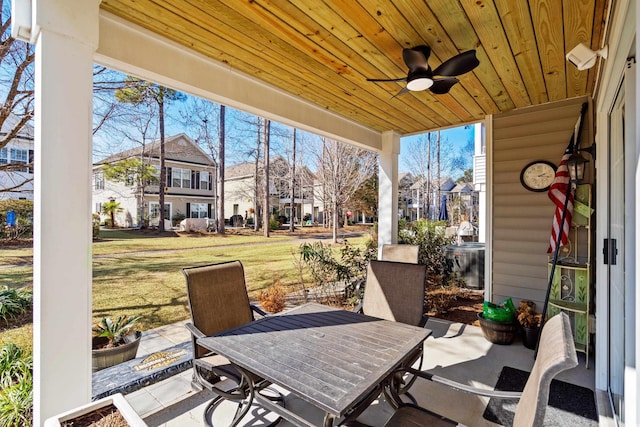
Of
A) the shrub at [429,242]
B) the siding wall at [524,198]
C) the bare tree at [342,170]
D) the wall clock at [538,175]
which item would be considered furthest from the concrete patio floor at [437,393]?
the bare tree at [342,170]

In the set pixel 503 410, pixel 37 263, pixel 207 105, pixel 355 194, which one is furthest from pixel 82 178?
pixel 355 194

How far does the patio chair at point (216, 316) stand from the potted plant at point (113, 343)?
1227 millimetres

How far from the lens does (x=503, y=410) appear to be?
2262 millimetres

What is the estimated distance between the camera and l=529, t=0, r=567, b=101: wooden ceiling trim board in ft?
6.49

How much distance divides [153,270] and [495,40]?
679 cm

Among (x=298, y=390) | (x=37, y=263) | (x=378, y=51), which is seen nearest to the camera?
(x=298, y=390)

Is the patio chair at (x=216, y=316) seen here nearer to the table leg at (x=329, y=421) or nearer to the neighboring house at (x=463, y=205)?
the table leg at (x=329, y=421)

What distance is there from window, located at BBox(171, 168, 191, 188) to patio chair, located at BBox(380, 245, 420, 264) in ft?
42.2

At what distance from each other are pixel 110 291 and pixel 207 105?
5.63 m

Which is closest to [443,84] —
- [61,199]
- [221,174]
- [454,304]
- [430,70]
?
[430,70]

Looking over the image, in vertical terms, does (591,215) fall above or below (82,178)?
below

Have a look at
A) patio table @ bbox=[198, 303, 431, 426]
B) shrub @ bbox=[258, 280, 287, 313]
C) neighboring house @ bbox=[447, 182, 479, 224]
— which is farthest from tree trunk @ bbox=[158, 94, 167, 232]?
neighboring house @ bbox=[447, 182, 479, 224]

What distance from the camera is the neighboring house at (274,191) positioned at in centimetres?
1125

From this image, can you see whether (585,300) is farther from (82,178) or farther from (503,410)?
(82,178)
